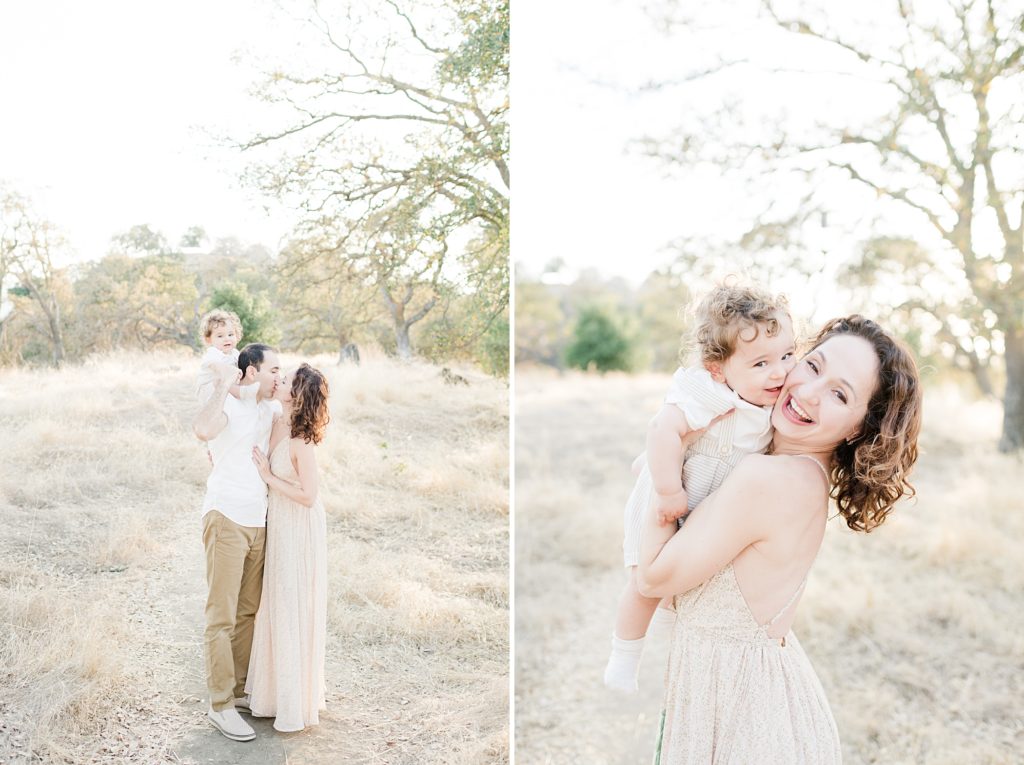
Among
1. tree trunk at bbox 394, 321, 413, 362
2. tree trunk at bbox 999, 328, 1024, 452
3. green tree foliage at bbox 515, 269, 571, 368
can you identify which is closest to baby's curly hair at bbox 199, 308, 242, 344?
tree trunk at bbox 394, 321, 413, 362

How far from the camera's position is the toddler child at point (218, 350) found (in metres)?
2.30

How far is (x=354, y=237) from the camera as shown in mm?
2746

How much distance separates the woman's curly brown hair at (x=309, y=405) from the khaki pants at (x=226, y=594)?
0.92ft

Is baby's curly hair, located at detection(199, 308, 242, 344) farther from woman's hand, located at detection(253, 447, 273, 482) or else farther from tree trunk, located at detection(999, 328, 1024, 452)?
tree trunk, located at detection(999, 328, 1024, 452)

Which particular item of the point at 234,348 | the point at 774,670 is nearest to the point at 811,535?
the point at 774,670

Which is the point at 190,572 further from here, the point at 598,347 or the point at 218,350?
the point at 598,347

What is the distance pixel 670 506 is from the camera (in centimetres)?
164

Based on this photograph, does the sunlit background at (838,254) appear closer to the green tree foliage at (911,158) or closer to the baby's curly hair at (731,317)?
the green tree foliage at (911,158)

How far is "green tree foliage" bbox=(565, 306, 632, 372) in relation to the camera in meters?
8.00

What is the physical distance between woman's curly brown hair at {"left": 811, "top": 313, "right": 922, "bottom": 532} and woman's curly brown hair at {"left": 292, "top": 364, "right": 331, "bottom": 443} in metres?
1.34

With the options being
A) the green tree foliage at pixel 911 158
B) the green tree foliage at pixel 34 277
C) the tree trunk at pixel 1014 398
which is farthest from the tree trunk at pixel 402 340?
the tree trunk at pixel 1014 398

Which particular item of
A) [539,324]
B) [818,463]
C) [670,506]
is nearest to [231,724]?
[670,506]

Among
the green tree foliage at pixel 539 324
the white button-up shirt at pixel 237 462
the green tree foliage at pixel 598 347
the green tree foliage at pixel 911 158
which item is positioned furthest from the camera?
the green tree foliage at pixel 598 347

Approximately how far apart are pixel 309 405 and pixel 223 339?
29 cm
